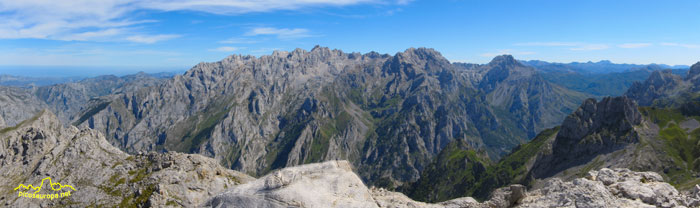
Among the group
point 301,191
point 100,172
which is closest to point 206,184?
point 100,172

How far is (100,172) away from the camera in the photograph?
9019 centimetres

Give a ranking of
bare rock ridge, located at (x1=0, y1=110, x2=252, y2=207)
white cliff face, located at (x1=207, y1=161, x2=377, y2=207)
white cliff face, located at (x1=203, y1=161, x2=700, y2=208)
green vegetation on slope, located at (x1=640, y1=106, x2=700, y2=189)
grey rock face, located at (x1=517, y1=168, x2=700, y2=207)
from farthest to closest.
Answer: green vegetation on slope, located at (x1=640, y1=106, x2=700, y2=189) < bare rock ridge, located at (x1=0, y1=110, x2=252, y2=207) < white cliff face, located at (x1=207, y1=161, x2=377, y2=207) < white cliff face, located at (x1=203, y1=161, x2=700, y2=208) < grey rock face, located at (x1=517, y1=168, x2=700, y2=207)

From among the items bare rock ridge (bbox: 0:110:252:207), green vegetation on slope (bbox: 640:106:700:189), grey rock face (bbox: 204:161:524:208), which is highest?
grey rock face (bbox: 204:161:524:208)

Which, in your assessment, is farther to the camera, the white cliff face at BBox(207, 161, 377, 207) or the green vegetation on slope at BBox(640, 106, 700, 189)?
the green vegetation on slope at BBox(640, 106, 700, 189)

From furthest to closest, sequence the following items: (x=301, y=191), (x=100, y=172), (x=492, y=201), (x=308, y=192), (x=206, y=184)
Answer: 1. (x=100, y=172)
2. (x=206, y=184)
3. (x=492, y=201)
4. (x=308, y=192)
5. (x=301, y=191)

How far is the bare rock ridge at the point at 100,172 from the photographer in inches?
2921

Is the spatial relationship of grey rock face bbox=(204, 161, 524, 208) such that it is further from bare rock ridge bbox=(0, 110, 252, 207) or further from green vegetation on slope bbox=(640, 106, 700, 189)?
green vegetation on slope bbox=(640, 106, 700, 189)

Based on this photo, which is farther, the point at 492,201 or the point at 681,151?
the point at 681,151

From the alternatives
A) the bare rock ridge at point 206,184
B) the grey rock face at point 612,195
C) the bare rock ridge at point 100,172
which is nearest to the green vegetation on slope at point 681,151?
the grey rock face at point 612,195

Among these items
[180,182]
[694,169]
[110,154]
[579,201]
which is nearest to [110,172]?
[110,154]

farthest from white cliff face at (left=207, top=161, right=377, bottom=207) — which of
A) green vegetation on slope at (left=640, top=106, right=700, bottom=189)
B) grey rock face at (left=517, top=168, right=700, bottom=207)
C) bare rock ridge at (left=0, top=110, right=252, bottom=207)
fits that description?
green vegetation on slope at (left=640, top=106, right=700, bottom=189)

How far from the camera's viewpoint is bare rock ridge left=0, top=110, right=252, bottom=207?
243 ft

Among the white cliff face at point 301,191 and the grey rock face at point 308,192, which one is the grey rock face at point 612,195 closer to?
the grey rock face at point 308,192

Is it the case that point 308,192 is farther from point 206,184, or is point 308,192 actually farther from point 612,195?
point 206,184
